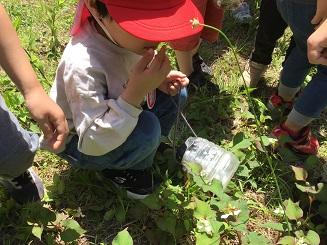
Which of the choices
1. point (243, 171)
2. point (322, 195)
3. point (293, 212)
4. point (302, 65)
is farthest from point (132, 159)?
point (302, 65)

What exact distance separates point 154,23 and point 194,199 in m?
0.73

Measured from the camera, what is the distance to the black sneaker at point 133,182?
184 cm

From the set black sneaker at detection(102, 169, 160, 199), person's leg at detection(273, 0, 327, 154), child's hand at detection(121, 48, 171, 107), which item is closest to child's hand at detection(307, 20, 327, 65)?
person's leg at detection(273, 0, 327, 154)

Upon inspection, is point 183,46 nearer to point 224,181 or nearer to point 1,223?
point 224,181

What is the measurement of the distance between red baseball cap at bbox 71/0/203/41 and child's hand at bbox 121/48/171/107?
0.12m

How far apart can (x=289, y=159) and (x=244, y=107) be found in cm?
47

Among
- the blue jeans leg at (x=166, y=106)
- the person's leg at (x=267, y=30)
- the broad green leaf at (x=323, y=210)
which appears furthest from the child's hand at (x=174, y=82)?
the broad green leaf at (x=323, y=210)

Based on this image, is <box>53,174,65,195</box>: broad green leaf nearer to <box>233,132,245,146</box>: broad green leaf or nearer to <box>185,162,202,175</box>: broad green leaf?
<box>185,162,202,175</box>: broad green leaf

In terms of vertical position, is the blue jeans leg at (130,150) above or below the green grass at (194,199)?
above

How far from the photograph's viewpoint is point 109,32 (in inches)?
57.7

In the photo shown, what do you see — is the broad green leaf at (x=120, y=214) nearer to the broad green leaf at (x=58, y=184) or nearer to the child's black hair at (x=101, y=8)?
the broad green leaf at (x=58, y=184)

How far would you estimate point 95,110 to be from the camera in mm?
1492

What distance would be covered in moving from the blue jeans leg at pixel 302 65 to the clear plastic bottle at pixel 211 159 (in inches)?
14.9

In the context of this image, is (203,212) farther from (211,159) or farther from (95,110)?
(95,110)
